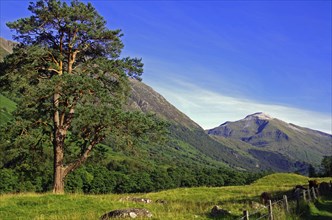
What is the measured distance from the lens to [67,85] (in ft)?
83.0

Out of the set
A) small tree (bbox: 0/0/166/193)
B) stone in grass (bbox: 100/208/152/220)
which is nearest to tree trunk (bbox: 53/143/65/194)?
small tree (bbox: 0/0/166/193)

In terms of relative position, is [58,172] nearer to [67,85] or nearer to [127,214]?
[67,85]

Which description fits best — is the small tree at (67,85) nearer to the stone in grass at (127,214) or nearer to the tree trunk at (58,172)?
the tree trunk at (58,172)

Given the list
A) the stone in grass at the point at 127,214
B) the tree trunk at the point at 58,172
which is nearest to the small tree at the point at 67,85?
the tree trunk at the point at 58,172

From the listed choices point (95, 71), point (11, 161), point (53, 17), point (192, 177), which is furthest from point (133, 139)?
point (192, 177)

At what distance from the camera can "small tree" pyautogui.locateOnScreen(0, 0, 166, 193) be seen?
85.0ft

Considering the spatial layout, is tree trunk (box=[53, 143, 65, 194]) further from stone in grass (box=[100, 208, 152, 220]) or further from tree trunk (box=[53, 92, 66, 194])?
stone in grass (box=[100, 208, 152, 220])

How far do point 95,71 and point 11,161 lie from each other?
392 inches

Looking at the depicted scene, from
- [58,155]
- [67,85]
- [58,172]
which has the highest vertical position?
[67,85]

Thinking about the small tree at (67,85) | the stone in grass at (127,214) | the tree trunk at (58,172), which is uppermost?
the small tree at (67,85)

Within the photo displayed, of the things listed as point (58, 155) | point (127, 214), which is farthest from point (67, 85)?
point (127, 214)

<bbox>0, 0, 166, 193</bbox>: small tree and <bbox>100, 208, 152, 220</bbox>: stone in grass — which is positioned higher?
<bbox>0, 0, 166, 193</bbox>: small tree

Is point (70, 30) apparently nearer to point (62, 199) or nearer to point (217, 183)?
point (62, 199)

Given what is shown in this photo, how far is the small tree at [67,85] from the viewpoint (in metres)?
25.9
